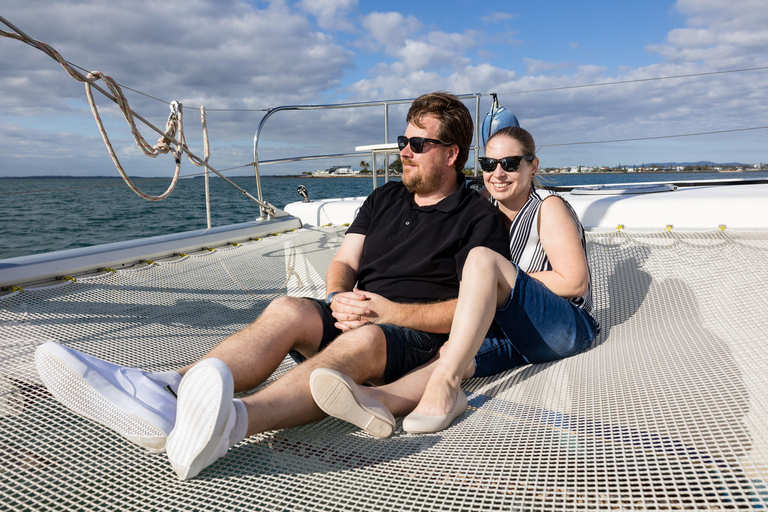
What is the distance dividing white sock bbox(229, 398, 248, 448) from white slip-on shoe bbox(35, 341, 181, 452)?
0.52 feet

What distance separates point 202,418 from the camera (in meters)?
1.08

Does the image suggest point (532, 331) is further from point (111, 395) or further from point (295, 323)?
point (111, 395)

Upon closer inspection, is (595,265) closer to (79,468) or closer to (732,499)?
(732,499)

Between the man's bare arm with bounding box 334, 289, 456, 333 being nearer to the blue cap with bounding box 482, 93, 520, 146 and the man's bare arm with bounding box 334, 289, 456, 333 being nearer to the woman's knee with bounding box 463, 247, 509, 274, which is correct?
the woman's knee with bounding box 463, 247, 509, 274

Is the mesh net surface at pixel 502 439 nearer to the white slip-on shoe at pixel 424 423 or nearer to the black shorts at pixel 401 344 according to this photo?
the white slip-on shoe at pixel 424 423

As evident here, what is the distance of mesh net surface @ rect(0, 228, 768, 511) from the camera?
1.06m

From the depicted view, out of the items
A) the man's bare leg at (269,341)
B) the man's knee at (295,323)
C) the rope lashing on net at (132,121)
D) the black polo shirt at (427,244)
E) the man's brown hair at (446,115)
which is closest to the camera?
the man's bare leg at (269,341)

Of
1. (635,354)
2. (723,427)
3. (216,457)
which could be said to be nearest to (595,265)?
(635,354)

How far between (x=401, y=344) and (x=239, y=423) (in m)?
0.62

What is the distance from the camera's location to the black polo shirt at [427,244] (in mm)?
1837

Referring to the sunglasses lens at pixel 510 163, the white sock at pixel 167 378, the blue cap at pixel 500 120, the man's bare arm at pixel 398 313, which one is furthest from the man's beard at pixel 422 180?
the white sock at pixel 167 378

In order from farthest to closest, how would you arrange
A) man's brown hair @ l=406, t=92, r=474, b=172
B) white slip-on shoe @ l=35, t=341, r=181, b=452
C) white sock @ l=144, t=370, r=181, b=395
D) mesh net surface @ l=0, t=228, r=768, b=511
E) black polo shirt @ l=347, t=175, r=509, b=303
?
man's brown hair @ l=406, t=92, r=474, b=172 < black polo shirt @ l=347, t=175, r=509, b=303 < white sock @ l=144, t=370, r=181, b=395 < white slip-on shoe @ l=35, t=341, r=181, b=452 < mesh net surface @ l=0, t=228, r=768, b=511

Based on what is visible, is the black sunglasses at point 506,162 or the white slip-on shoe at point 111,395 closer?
the white slip-on shoe at point 111,395

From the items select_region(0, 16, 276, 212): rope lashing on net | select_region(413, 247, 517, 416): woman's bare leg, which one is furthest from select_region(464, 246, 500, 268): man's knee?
select_region(0, 16, 276, 212): rope lashing on net
